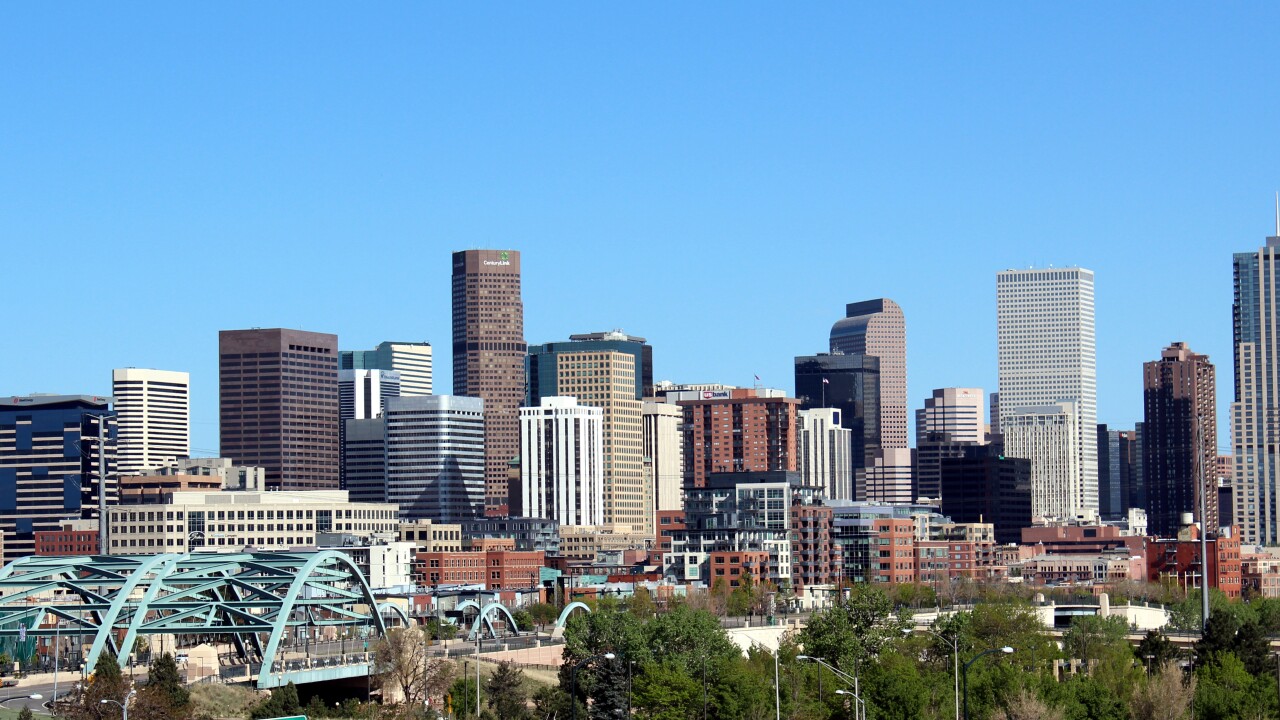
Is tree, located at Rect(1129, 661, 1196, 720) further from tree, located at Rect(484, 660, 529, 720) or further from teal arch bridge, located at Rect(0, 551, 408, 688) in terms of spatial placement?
teal arch bridge, located at Rect(0, 551, 408, 688)

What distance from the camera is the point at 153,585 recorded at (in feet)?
537

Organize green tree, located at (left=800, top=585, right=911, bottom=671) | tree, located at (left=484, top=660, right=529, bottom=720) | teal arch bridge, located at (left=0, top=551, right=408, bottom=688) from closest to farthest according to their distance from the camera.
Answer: tree, located at (left=484, top=660, right=529, bottom=720) < green tree, located at (left=800, top=585, right=911, bottom=671) < teal arch bridge, located at (left=0, top=551, right=408, bottom=688)

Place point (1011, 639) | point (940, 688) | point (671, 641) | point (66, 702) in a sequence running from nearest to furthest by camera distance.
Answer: point (66, 702) < point (940, 688) < point (671, 641) < point (1011, 639)

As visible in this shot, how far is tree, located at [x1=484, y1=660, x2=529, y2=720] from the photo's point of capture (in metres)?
153

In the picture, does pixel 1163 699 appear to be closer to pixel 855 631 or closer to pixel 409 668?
pixel 855 631

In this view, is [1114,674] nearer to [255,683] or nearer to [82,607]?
[255,683]

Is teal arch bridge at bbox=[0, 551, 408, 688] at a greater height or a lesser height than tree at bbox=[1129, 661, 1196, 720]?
greater

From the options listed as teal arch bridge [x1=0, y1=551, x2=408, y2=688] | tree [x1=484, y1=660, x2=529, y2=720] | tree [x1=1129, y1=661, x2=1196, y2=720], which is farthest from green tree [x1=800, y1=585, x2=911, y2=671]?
teal arch bridge [x1=0, y1=551, x2=408, y2=688]

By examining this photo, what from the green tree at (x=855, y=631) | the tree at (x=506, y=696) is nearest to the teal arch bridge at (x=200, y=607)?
the tree at (x=506, y=696)

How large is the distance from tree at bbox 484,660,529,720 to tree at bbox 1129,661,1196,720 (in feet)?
140

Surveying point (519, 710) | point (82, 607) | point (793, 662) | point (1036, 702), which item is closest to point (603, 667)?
point (519, 710)

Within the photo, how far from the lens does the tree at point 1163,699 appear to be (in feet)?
470

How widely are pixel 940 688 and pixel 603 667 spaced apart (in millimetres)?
23483

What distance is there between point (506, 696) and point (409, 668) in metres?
8.64
